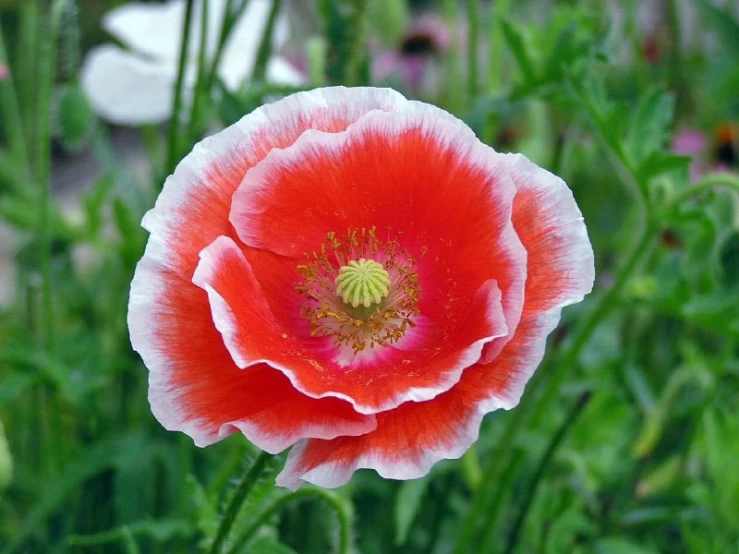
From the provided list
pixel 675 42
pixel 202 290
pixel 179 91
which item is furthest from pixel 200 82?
pixel 675 42

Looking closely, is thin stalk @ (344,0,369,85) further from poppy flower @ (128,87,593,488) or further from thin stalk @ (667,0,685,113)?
thin stalk @ (667,0,685,113)

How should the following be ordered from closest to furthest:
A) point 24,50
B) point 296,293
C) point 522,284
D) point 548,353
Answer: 1. point 522,284
2. point 296,293
3. point 548,353
4. point 24,50

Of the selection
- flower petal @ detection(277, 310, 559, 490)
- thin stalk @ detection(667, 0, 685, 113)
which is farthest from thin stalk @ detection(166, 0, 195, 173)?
thin stalk @ detection(667, 0, 685, 113)

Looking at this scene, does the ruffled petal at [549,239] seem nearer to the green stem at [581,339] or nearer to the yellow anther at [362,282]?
the yellow anther at [362,282]

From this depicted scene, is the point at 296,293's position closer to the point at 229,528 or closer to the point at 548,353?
the point at 229,528

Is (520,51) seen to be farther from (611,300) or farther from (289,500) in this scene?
(289,500)

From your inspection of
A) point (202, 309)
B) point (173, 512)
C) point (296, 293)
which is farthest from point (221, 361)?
point (173, 512)
